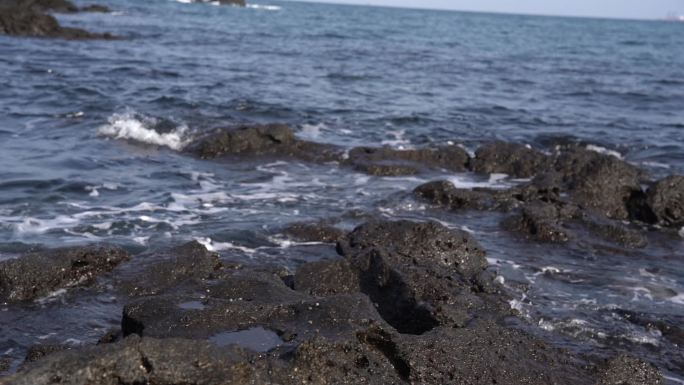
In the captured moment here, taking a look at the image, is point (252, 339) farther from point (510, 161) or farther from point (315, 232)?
point (510, 161)

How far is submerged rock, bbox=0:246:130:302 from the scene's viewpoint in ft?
23.0

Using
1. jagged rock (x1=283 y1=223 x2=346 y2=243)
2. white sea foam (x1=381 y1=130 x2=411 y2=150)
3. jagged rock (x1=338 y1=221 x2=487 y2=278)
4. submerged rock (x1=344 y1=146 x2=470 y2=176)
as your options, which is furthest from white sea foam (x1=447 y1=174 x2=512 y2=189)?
jagged rock (x1=338 y1=221 x2=487 y2=278)

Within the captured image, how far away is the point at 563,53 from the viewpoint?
148 ft

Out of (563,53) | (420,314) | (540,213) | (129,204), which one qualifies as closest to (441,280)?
(420,314)

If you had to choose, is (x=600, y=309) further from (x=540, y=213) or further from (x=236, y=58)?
(x=236, y=58)

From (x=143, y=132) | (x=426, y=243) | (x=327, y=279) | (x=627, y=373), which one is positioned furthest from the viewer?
(x=143, y=132)

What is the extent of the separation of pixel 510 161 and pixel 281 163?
459 cm

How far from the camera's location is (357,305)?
5402 mm

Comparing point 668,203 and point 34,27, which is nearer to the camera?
point 668,203

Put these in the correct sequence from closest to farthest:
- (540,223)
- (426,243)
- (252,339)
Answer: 1. (252,339)
2. (426,243)
3. (540,223)

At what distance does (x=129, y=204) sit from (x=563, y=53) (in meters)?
39.5

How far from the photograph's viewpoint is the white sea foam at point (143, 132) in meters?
15.1

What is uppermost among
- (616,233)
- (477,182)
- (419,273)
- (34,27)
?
(419,273)

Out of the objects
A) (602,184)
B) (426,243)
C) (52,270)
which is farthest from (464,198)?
(52,270)
